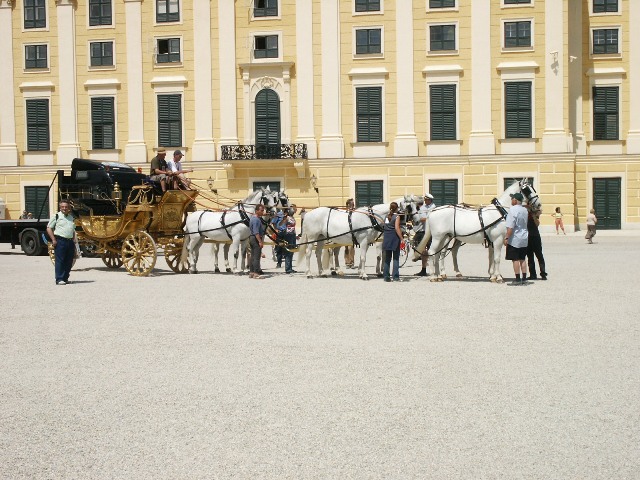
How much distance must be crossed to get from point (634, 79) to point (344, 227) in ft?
88.1

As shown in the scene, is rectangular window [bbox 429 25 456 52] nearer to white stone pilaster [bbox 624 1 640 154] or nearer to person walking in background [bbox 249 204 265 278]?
white stone pilaster [bbox 624 1 640 154]

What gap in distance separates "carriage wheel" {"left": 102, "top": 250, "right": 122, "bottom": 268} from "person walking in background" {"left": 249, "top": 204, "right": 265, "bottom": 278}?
4.19 metres

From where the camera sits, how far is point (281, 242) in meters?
20.4

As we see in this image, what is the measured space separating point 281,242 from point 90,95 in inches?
961

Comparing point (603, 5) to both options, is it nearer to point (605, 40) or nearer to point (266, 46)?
point (605, 40)

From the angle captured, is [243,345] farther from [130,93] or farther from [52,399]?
[130,93]

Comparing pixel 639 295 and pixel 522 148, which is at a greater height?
pixel 522 148

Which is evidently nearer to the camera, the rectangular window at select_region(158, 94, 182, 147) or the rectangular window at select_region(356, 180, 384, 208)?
the rectangular window at select_region(356, 180, 384, 208)

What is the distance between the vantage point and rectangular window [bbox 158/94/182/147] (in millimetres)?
40688

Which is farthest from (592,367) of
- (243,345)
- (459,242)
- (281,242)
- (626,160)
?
(626,160)

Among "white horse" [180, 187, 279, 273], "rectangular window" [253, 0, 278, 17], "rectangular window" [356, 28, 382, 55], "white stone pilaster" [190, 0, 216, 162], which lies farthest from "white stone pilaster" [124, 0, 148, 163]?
"white horse" [180, 187, 279, 273]

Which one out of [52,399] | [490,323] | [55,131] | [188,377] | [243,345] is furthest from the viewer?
[55,131]

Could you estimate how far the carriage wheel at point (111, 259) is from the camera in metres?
21.9

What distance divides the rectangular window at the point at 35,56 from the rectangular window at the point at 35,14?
1064 millimetres
